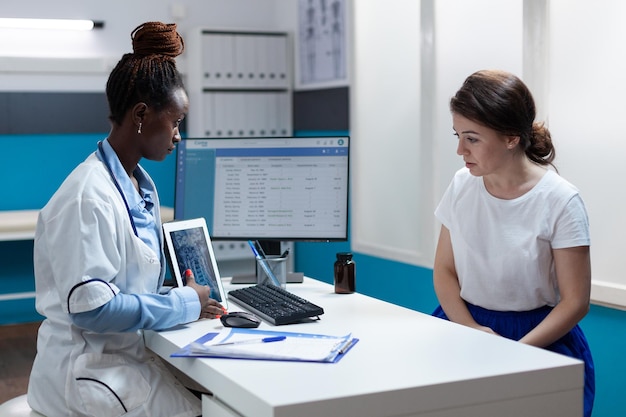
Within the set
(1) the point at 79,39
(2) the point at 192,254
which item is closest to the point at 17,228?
(1) the point at 79,39

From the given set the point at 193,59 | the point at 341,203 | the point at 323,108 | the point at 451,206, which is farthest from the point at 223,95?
the point at 451,206

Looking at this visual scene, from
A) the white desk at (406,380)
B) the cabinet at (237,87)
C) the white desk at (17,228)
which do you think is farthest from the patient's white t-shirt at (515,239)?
the cabinet at (237,87)

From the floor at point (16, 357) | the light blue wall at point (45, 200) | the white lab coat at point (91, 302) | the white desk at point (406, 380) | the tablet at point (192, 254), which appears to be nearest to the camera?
the white desk at point (406, 380)

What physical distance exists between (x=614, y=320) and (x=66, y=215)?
1916mm

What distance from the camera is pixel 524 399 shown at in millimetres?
Answer: 1448

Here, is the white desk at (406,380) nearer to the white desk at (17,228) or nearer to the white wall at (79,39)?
the white desk at (17,228)

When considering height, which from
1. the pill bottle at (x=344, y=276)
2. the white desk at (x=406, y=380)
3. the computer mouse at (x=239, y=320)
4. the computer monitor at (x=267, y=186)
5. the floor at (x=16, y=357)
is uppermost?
the computer monitor at (x=267, y=186)

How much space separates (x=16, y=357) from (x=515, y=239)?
115 inches

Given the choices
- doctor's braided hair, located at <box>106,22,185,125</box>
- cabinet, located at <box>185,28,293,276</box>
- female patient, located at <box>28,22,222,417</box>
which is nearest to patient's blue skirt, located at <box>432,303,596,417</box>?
female patient, located at <box>28,22,222,417</box>

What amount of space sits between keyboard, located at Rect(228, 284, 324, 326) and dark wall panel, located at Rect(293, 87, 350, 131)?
7.89 ft

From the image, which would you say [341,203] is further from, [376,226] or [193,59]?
[193,59]

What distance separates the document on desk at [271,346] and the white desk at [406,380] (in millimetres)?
21

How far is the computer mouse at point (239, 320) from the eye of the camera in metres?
1.84

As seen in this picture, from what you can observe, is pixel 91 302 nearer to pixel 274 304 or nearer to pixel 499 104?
pixel 274 304
